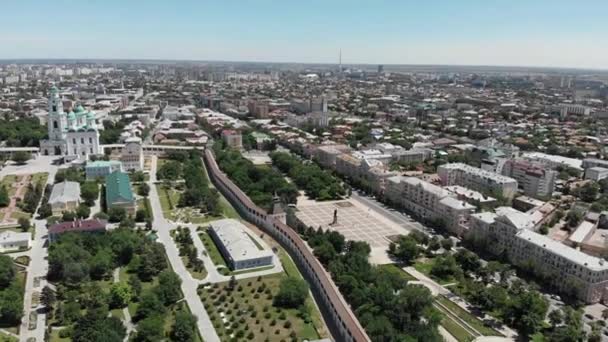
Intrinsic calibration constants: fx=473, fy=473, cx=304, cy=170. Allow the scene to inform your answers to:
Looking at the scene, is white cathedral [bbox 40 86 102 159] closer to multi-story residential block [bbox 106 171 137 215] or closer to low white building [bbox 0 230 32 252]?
multi-story residential block [bbox 106 171 137 215]

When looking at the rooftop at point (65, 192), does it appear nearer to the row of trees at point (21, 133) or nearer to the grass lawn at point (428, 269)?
the row of trees at point (21, 133)

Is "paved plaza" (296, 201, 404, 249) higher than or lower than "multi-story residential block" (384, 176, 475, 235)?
lower

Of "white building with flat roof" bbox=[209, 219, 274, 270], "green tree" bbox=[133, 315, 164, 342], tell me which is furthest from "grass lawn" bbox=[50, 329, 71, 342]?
"white building with flat roof" bbox=[209, 219, 274, 270]

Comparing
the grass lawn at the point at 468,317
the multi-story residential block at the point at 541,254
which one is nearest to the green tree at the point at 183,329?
the grass lawn at the point at 468,317

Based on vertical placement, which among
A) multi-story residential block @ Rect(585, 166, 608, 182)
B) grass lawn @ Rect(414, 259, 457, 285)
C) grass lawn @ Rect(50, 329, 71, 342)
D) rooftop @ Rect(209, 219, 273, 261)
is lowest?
grass lawn @ Rect(50, 329, 71, 342)

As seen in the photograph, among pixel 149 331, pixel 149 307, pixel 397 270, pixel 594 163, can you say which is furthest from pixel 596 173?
pixel 149 331

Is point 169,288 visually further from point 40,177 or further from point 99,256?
point 40,177
